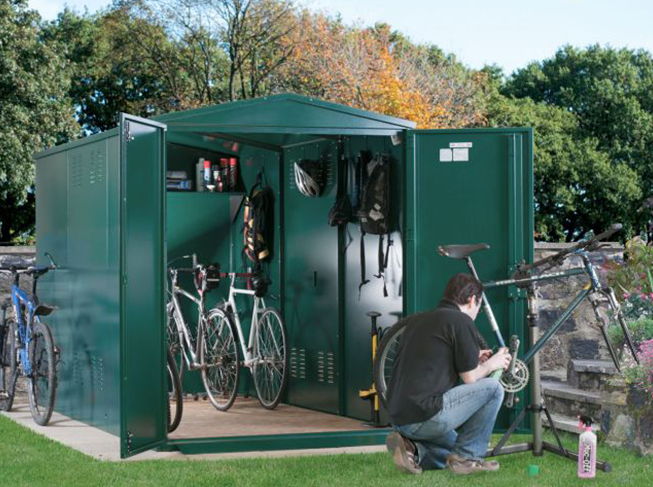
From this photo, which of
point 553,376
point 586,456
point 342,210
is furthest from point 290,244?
point 586,456

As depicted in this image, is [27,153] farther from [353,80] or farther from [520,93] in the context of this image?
[520,93]

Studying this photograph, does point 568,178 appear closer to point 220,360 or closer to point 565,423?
point 220,360

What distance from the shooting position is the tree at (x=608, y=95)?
3522 cm

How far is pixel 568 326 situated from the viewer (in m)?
9.66

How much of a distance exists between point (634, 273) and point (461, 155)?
1.84 m

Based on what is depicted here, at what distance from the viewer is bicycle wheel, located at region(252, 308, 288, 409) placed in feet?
29.4

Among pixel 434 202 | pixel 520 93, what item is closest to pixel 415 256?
pixel 434 202

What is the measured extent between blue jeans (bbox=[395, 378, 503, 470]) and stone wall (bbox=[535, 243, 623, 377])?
3125 millimetres

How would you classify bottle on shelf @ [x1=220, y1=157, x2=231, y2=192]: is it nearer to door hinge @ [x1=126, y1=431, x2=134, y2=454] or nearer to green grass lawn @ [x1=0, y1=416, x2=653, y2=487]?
green grass lawn @ [x1=0, y1=416, x2=653, y2=487]

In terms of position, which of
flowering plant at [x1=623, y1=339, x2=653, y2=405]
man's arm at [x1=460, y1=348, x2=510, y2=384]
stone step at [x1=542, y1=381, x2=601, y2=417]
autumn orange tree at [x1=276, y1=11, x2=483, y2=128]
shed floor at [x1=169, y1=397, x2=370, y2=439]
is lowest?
shed floor at [x1=169, y1=397, x2=370, y2=439]

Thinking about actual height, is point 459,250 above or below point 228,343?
above

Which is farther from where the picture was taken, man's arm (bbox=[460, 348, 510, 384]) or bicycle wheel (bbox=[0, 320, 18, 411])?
bicycle wheel (bbox=[0, 320, 18, 411])

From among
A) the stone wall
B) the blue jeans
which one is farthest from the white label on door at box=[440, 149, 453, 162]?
the stone wall

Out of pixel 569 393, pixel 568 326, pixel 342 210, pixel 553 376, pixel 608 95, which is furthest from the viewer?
pixel 608 95
